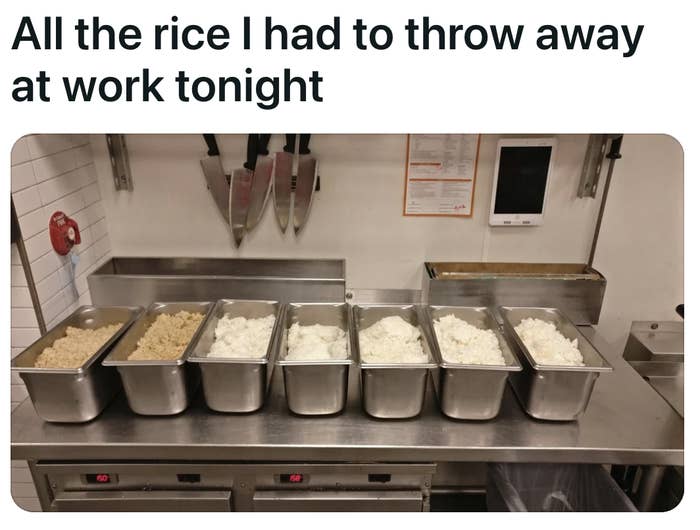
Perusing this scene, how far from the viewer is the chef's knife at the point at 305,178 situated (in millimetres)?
1914

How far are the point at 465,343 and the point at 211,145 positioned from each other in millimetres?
1236

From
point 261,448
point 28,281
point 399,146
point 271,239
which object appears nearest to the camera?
point 261,448

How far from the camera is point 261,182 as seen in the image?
1959 mm

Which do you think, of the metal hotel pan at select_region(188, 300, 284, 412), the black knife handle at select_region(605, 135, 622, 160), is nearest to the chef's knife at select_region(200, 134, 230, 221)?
the metal hotel pan at select_region(188, 300, 284, 412)

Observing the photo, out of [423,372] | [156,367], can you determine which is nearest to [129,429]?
[156,367]

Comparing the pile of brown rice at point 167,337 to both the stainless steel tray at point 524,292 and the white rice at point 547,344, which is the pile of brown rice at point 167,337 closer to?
the stainless steel tray at point 524,292

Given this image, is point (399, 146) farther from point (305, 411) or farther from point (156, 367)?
point (156, 367)

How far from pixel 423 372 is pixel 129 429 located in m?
0.87

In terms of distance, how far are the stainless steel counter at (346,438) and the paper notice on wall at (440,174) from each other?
88cm

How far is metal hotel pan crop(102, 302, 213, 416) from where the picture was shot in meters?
1.34

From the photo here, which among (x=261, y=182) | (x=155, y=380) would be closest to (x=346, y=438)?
(x=155, y=380)

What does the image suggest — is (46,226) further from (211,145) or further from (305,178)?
(305,178)

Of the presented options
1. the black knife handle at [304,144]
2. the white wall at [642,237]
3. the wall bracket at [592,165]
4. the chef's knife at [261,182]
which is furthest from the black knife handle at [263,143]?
the white wall at [642,237]

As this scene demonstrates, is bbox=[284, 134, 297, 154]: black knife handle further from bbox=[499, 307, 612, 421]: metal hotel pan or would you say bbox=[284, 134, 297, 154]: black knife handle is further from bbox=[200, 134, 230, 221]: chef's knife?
bbox=[499, 307, 612, 421]: metal hotel pan
